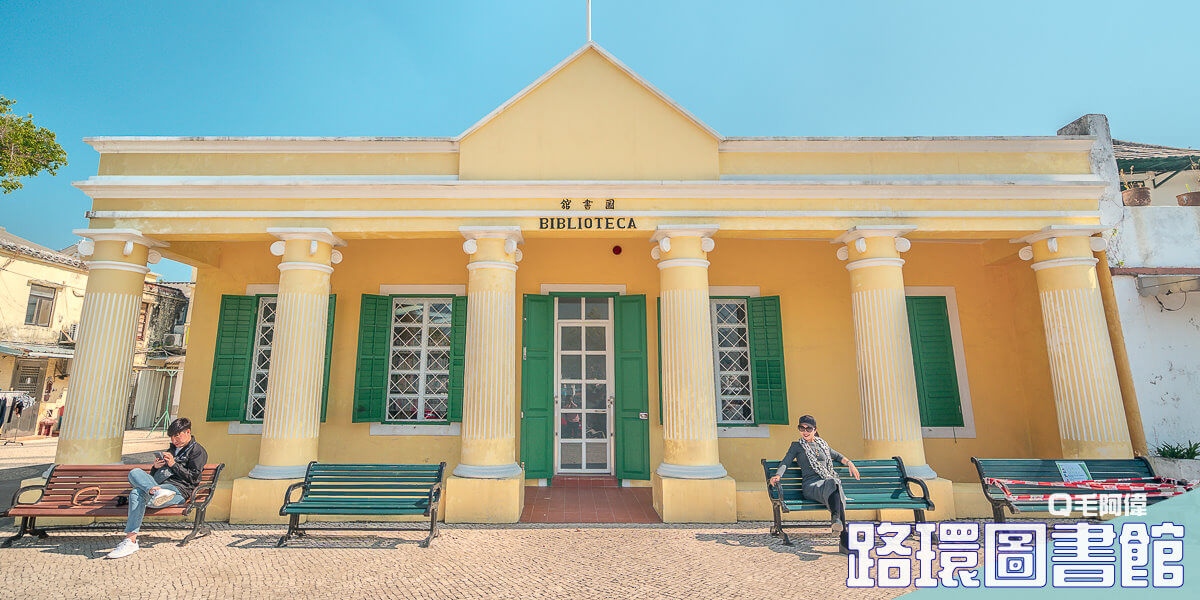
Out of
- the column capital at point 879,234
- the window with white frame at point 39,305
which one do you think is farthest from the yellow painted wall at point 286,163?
the window with white frame at point 39,305

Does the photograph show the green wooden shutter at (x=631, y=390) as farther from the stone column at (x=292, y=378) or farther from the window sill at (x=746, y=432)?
the stone column at (x=292, y=378)

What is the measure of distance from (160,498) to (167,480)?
197mm

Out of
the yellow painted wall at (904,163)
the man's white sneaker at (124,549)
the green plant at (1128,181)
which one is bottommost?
the man's white sneaker at (124,549)

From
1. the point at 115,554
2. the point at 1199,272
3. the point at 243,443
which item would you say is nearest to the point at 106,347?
the point at 243,443

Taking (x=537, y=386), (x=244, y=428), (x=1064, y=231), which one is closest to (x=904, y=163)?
(x=1064, y=231)

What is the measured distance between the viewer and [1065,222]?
19.2ft

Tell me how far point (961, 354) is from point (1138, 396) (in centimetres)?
178


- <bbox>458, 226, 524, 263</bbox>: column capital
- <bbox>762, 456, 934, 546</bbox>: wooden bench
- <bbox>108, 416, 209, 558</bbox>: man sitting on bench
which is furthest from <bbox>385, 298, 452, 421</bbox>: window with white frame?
<bbox>762, 456, 934, 546</bbox>: wooden bench

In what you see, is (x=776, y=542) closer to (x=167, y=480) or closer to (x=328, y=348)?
(x=167, y=480)

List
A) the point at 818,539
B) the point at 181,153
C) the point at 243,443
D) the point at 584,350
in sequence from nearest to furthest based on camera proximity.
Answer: the point at 818,539 → the point at 181,153 → the point at 243,443 → the point at 584,350

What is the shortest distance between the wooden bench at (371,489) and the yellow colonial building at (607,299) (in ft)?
1.67

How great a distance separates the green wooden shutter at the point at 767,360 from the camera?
692 cm

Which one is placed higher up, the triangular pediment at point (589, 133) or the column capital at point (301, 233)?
the triangular pediment at point (589, 133)

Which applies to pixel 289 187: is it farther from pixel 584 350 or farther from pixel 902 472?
pixel 902 472
